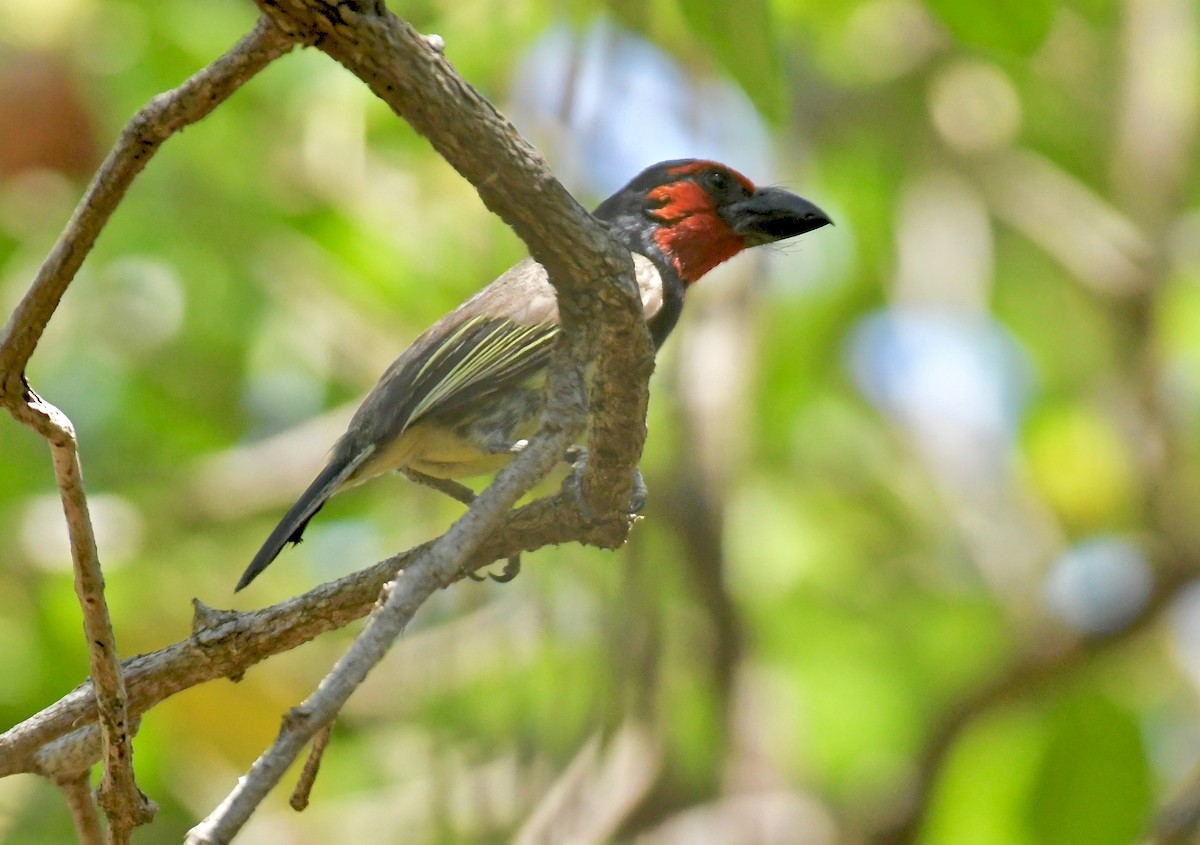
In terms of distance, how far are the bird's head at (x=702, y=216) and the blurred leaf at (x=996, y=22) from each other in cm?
114

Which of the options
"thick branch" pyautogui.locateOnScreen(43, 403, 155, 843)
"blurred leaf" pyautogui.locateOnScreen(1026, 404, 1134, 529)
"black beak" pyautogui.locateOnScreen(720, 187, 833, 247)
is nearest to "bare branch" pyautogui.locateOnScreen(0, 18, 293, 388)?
"thick branch" pyautogui.locateOnScreen(43, 403, 155, 843)

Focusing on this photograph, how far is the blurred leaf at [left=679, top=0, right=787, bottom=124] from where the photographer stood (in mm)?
2467

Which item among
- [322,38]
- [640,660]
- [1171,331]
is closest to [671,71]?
[640,660]

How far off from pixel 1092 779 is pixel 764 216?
1.95 meters

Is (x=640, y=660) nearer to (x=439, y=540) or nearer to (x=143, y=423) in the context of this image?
(x=439, y=540)

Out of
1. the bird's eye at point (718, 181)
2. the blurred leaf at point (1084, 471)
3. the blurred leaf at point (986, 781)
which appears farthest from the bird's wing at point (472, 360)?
the blurred leaf at point (1084, 471)

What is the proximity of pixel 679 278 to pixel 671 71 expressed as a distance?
0.79 m

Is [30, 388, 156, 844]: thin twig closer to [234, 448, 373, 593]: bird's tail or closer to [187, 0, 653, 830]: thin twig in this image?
[187, 0, 653, 830]: thin twig

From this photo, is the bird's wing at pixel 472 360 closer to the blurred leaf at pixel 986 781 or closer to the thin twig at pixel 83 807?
the thin twig at pixel 83 807

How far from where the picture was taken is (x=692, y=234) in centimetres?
420

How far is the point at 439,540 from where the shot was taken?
190cm

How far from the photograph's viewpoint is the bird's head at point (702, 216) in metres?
4.18

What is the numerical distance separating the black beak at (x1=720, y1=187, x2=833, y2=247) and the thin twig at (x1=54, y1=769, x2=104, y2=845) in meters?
2.40

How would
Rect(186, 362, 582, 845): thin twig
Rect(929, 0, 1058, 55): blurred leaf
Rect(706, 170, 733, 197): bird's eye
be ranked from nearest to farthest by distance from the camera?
Rect(186, 362, 582, 845): thin twig
Rect(929, 0, 1058, 55): blurred leaf
Rect(706, 170, 733, 197): bird's eye
